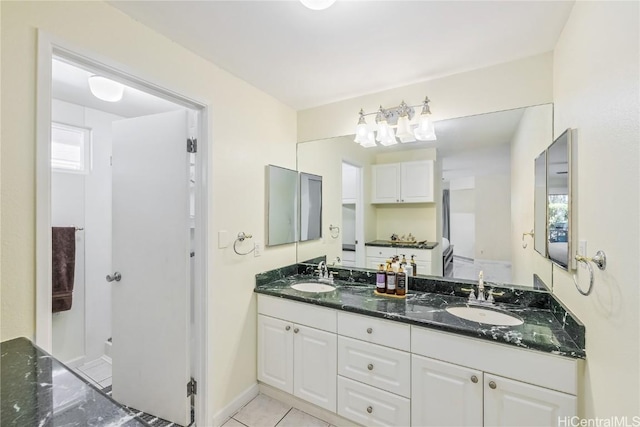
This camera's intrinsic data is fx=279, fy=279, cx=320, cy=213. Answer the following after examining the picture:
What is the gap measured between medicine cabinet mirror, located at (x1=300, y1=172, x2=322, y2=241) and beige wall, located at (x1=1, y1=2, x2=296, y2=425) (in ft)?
0.67

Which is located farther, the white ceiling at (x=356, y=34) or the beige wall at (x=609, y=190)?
the white ceiling at (x=356, y=34)

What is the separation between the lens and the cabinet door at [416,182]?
2156 mm

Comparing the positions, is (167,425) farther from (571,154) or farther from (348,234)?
(571,154)

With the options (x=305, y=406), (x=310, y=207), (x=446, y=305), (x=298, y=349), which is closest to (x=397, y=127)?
(x=310, y=207)

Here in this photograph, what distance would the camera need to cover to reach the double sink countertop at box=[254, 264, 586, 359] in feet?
4.13

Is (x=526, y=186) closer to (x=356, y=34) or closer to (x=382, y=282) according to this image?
(x=382, y=282)

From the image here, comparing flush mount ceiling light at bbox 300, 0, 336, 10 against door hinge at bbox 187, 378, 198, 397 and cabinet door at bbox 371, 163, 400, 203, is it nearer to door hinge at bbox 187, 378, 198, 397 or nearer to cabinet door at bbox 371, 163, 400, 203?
cabinet door at bbox 371, 163, 400, 203

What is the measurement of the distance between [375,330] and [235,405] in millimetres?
1156

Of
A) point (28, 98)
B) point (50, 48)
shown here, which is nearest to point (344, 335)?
point (28, 98)

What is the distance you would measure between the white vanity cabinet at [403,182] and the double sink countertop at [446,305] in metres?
→ 0.62

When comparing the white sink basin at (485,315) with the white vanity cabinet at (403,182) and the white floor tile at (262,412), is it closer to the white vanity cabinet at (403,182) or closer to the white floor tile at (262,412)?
the white vanity cabinet at (403,182)

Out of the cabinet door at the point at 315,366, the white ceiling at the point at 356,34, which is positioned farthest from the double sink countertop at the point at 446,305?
the white ceiling at the point at 356,34

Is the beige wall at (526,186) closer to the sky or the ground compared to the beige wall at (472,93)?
closer to the ground

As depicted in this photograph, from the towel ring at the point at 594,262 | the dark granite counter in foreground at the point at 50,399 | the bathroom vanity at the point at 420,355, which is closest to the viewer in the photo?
the dark granite counter in foreground at the point at 50,399
